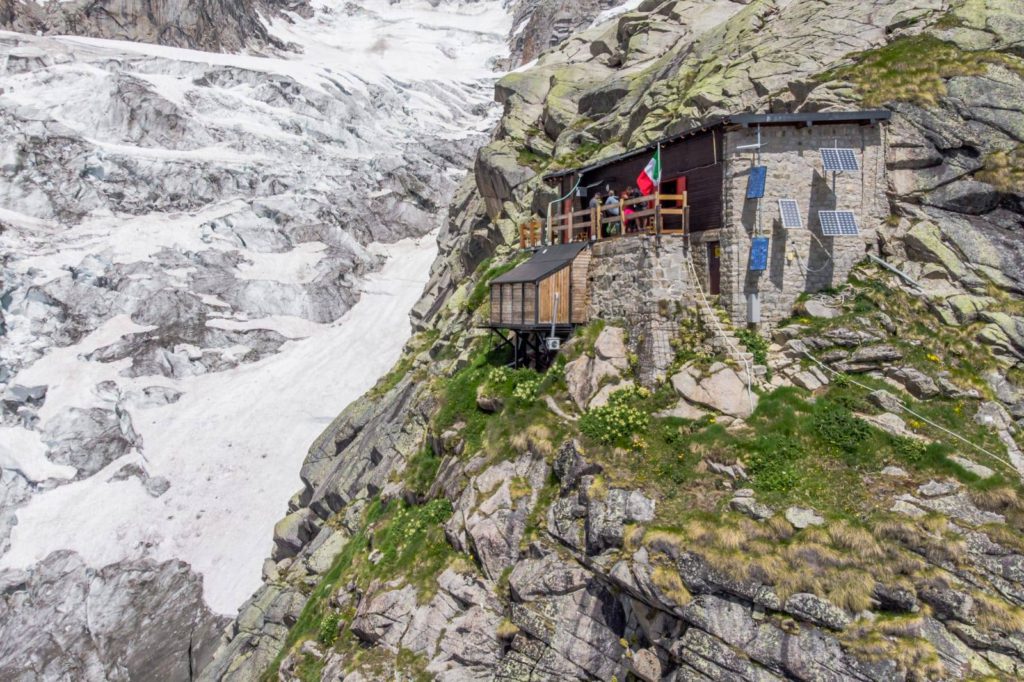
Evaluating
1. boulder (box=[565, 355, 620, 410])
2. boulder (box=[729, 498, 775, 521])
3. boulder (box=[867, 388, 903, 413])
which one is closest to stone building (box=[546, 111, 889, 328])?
boulder (box=[565, 355, 620, 410])

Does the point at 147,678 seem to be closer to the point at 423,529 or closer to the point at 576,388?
the point at 423,529

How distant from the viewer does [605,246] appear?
22109 mm

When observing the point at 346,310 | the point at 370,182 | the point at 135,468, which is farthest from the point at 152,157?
the point at 135,468

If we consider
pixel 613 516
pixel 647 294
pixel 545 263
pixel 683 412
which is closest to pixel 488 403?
pixel 545 263

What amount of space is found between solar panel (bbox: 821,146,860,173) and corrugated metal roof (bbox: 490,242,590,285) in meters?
7.71

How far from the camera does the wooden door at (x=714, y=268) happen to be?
20.5 meters

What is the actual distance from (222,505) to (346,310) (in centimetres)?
2375

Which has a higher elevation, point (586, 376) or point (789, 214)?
point (789, 214)

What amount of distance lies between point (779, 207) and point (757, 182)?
104 cm

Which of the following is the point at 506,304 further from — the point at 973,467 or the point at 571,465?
the point at 973,467

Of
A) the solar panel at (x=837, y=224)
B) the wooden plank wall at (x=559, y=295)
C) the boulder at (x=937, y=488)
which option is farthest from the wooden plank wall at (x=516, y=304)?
the boulder at (x=937, y=488)

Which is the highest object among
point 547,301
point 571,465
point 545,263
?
point 545,263

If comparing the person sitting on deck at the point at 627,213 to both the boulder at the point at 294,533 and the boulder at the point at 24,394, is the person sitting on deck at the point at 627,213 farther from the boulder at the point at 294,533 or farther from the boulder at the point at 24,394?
the boulder at the point at 24,394

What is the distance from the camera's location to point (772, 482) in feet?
52.3
